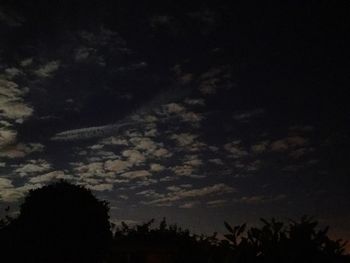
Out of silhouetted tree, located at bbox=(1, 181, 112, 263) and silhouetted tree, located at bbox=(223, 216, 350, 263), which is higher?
silhouetted tree, located at bbox=(1, 181, 112, 263)

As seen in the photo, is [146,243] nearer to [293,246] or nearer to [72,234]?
[72,234]

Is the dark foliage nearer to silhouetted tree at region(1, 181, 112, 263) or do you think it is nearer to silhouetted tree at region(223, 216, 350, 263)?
silhouetted tree at region(1, 181, 112, 263)

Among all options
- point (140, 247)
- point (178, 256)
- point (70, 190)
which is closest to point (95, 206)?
point (70, 190)

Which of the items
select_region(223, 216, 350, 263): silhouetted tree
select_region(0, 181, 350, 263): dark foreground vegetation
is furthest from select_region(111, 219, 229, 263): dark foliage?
select_region(223, 216, 350, 263): silhouetted tree

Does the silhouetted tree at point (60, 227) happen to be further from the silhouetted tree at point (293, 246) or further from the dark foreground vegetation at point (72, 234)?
the silhouetted tree at point (293, 246)

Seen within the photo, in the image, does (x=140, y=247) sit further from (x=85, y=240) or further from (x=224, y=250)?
(x=224, y=250)

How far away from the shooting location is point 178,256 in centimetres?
631

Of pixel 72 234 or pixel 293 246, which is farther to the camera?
pixel 72 234

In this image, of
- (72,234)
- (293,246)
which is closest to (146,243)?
(72,234)

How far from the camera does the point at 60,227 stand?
3275 cm

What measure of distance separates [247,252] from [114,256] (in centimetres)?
2990

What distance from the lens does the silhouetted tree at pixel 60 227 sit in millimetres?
31734

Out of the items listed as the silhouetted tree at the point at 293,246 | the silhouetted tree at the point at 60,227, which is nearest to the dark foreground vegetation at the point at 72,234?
the silhouetted tree at the point at 60,227

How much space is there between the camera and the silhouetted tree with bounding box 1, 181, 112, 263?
31734 mm
